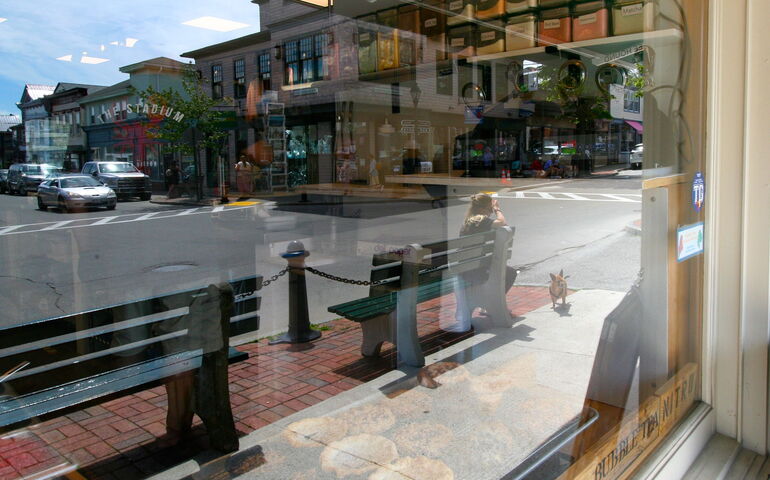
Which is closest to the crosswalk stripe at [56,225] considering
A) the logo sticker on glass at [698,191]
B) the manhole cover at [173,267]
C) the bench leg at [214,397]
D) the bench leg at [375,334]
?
the bench leg at [214,397]

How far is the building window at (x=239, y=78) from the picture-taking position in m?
3.07

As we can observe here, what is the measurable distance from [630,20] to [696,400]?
203cm

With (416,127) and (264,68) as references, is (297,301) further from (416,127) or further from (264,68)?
(416,127)

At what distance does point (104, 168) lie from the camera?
230cm

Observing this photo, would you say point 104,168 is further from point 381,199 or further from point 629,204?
point 629,204

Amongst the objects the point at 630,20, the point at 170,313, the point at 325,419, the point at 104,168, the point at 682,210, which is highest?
the point at 630,20

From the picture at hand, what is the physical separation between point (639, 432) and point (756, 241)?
3.00ft

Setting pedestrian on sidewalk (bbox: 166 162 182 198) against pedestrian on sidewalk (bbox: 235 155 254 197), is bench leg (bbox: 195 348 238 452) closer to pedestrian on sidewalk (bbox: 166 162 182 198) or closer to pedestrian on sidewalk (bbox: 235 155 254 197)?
pedestrian on sidewalk (bbox: 166 162 182 198)

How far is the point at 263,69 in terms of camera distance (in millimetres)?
3236

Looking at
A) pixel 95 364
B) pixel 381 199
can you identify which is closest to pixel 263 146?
pixel 95 364

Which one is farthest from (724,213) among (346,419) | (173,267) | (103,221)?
(173,267)

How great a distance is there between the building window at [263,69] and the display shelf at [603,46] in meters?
1.92

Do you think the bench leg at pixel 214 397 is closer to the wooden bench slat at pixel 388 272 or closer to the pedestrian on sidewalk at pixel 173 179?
the pedestrian on sidewalk at pixel 173 179

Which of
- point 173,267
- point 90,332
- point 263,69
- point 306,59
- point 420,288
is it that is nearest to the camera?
point 90,332
